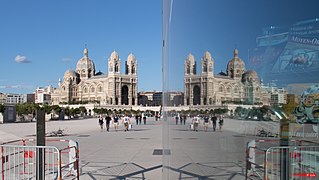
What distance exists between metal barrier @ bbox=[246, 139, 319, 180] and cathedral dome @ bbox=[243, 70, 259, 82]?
202 millimetres

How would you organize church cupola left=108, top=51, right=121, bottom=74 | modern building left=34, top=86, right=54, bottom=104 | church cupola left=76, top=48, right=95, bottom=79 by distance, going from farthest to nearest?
modern building left=34, top=86, right=54, bottom=104
church cupola left=76, top=48, right=95, bottom=79
church cupola left=108, top=51, right=121, bottom=74

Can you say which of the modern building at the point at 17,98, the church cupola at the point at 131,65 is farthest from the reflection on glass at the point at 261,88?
the modern building at the point at 17,98

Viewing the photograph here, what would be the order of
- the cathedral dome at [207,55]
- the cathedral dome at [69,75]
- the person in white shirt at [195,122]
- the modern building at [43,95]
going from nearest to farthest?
the cathedral dome at [207,55] < the person in white shirt at [195,122] < the cathedral dome at [69,75] < the modern building at [43,95]

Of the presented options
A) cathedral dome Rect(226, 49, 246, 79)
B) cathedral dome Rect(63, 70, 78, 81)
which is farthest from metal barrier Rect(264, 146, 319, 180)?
cathedral dome Rect(63, 70, 78, 81)

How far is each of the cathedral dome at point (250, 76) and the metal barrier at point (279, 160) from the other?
0.66 feet

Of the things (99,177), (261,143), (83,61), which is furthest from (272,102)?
(83,61)

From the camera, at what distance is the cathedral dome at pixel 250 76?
2.74 feet

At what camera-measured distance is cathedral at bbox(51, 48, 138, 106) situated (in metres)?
118

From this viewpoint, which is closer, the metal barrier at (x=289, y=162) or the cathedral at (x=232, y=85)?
the cathedral at (x=232, y=85)

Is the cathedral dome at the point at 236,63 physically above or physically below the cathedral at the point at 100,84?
below

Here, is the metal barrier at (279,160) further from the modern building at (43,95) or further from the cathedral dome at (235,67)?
the modern building at (43,95)

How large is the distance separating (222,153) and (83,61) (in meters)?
133

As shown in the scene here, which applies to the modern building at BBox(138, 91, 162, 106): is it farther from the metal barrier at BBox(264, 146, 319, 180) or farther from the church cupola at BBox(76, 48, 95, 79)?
the metal barrier at BBox(264, 146, 319, 180)

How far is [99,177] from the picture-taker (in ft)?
24.3
